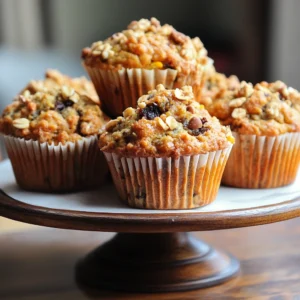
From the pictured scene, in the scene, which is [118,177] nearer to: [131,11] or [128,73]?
[128,73]

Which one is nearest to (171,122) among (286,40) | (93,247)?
(93,247)

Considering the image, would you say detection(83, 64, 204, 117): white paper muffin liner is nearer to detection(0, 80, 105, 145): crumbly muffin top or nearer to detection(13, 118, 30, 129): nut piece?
detection(0, 80, 105, 145): crumbly muffin top

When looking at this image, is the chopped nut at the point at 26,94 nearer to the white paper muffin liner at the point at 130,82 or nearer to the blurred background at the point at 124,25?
the white paper muffin liner at the point at 130,82

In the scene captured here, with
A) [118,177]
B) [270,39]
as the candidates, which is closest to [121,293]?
[118,177]

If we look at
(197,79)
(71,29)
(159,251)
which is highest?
(197,79)

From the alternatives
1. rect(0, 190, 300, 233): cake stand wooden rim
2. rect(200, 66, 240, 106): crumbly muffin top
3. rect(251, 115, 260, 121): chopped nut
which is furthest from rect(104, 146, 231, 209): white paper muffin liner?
rect(200, 66, 240, 106): crumbly muffin top

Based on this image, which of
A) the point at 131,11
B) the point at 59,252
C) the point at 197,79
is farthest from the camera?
the point at 131,11

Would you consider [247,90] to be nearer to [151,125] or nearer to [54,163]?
[151,125]
